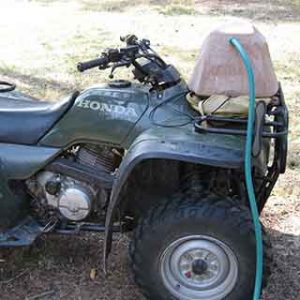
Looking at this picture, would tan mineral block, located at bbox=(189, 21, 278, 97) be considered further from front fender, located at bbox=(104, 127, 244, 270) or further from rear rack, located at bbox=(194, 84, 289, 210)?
front fender, located at bbox=(104, 127, 244, 270)

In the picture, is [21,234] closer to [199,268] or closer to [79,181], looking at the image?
[79,181]

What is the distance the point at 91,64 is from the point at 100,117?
9.7 inches

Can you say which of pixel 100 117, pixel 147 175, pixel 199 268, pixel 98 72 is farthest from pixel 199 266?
pixel 98 72

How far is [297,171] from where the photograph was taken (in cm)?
507

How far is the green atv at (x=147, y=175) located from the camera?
3295 millimetres

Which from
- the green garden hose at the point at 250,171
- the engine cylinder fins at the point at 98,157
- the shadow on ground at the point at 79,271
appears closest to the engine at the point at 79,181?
the engine cylinder fins at the point at 98,157

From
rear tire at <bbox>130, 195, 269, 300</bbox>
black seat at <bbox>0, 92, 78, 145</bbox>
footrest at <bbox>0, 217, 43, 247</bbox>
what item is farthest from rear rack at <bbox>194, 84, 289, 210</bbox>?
footrest at <bbox>0, 217, 43, 247</bbox>

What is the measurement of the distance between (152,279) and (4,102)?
3.77 ft

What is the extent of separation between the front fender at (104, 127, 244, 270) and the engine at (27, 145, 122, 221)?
0.23 meters

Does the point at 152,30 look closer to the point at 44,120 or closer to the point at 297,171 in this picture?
the point at 297,171

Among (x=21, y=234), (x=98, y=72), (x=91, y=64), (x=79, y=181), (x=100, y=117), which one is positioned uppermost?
(x=91, y=64)

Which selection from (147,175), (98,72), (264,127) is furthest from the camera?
(98,72)

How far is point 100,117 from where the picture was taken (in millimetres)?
3451

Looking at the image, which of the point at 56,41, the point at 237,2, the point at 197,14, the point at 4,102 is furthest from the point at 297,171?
the point at 237,2
